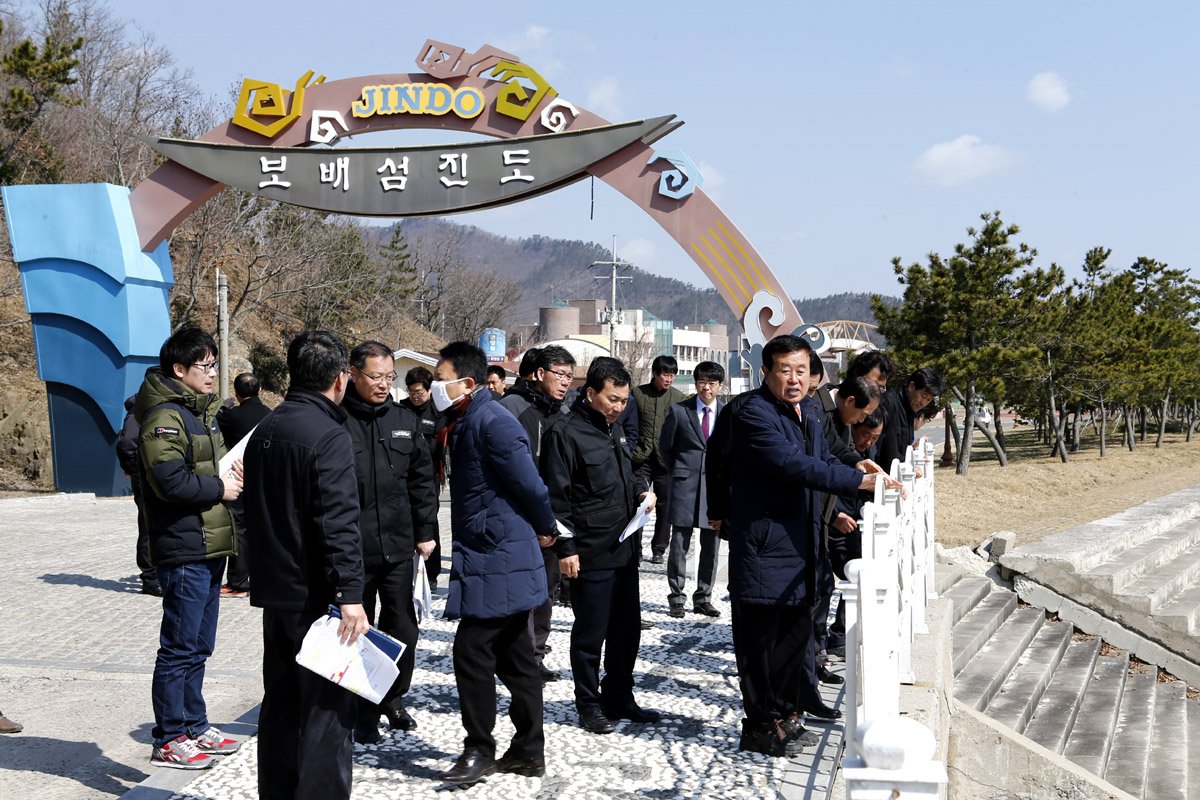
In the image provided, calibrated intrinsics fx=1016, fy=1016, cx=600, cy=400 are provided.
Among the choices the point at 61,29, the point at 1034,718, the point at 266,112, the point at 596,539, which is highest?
the point at 61,29

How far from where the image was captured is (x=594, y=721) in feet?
16.5

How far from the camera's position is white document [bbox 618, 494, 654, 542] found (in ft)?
16.9

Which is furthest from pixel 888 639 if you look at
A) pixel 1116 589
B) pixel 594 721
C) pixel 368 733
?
pixel 1116 589

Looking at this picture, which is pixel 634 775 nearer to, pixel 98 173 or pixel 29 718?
pixel 29 718

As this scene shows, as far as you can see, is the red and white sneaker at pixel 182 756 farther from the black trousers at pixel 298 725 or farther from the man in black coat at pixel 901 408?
the man in black coat at pixel 901 408

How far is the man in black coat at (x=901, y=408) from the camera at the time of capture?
6355mm

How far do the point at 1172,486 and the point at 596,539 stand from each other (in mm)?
18554

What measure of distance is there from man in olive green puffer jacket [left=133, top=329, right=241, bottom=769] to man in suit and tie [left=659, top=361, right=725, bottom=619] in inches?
150

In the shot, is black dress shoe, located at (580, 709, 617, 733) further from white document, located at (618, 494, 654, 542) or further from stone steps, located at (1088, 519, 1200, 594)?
stone steps, located at (1088, 519, 1200, 594)

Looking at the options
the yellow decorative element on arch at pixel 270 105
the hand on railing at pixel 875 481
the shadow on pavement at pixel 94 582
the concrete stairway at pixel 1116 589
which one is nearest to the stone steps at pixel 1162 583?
the concrete stairway at pixel 1116 589

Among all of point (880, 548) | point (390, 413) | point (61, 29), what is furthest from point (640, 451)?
point (61, 29)

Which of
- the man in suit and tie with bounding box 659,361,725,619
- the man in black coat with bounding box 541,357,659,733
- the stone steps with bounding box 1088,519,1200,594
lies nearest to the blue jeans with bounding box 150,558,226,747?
the man in black coat with bounding box 541,357,659,733

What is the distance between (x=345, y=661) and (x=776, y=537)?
75.9 inches

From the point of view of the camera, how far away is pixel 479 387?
468 cm
